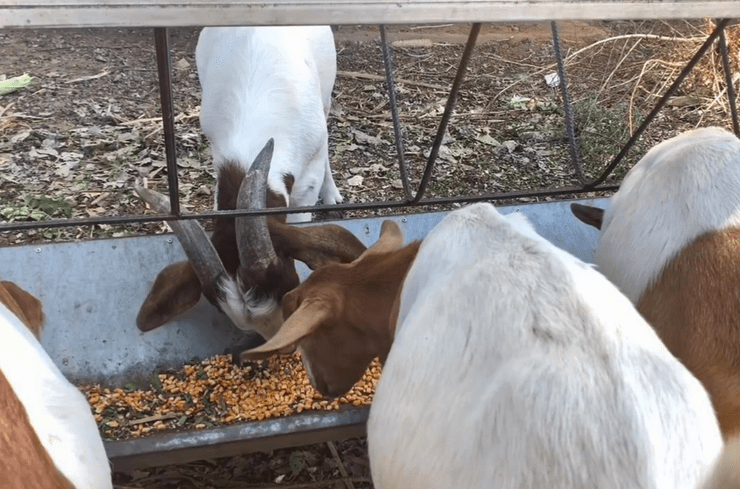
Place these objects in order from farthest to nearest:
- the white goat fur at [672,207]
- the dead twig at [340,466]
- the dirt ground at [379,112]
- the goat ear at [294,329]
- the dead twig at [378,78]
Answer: the dead twig at [378,78], the dirt ground at [379,112], the dead twig at [340,466], the white goat fur at [672,207], the goat ear at [294,329]

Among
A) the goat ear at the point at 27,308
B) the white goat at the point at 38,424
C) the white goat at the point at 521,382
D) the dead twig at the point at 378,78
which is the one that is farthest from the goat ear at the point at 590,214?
the dead twig at the point at 378,78

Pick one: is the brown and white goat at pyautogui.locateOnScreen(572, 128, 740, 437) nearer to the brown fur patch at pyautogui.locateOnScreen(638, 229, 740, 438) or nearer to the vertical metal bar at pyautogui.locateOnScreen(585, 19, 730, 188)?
the brown fur patch at pyautogui.locateOnScreen(638, 229, 740, 438)

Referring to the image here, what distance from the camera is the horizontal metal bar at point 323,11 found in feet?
5.09

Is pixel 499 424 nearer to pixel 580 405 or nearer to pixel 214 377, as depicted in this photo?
pixel 580 405

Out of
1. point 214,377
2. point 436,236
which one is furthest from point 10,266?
point 436,236

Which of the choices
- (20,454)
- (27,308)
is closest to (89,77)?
(27,308)

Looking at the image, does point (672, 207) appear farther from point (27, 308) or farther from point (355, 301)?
point (27, 308)

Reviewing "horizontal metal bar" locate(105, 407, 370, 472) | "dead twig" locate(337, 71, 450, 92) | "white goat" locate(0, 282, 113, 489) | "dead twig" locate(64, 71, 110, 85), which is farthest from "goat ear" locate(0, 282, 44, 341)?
"dead twig" locate(337, 71, 450, 92)

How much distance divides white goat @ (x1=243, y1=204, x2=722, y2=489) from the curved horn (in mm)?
671

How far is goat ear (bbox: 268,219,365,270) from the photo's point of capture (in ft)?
10.3

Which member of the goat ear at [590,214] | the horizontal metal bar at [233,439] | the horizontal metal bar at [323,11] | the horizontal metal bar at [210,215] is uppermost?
the horizontal metal bar at [323,11]

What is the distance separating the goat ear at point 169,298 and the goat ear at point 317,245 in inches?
15.7

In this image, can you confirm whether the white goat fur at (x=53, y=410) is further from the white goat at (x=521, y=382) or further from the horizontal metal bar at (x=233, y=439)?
the white goat at (x=521, y=382)

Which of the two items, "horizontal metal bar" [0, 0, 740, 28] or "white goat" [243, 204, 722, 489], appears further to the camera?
"white goat" [243, 204, 722, 489]
